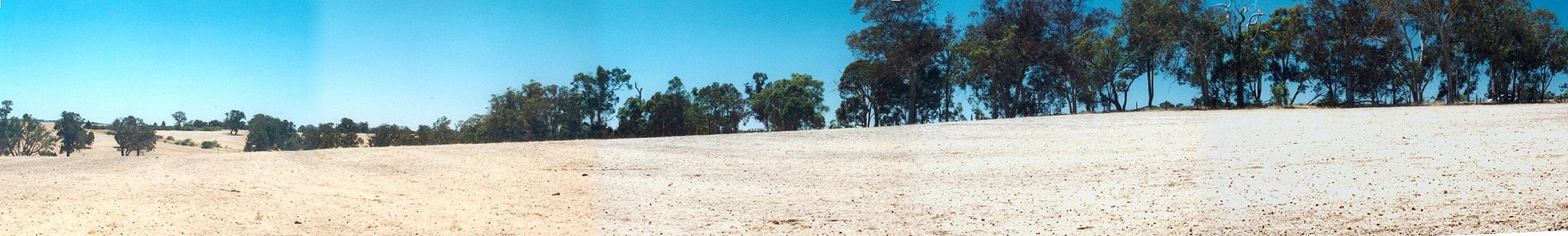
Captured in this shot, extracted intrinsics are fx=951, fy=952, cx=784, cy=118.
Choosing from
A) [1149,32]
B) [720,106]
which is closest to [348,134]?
[720,106]

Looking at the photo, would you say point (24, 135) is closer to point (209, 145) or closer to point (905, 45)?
point (209, 145)

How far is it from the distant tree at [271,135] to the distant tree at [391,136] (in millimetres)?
8402

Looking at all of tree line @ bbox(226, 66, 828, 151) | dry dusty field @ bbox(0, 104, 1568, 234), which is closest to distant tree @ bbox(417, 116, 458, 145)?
tree line @ bbox(226, 66, 828, 151)

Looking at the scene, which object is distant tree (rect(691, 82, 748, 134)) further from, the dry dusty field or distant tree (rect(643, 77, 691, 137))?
the dry dusty field

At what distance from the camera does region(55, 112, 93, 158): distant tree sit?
18078 millimetres

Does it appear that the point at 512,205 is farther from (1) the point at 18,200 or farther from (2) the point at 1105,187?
(2) the point at 1105,187

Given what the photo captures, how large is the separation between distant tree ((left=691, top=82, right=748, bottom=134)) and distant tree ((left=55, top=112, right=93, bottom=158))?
19.0 m

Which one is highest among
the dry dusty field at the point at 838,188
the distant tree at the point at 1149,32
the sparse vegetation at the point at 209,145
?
the distant tree at the point at 1149,32

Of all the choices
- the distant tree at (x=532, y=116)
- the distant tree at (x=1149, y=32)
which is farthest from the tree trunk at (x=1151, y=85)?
the distant tree at (x=532, y=116)

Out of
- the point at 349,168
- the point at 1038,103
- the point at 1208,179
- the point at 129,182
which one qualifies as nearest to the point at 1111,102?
the point at 1038,103

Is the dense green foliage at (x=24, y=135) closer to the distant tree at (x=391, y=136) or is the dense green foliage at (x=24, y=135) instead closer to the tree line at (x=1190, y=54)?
the distant tree at (x=391, y=136)

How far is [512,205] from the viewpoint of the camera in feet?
24.7

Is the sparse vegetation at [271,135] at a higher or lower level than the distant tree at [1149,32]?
lower

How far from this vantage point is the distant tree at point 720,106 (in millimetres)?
34812
